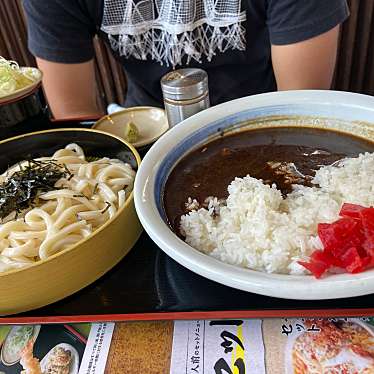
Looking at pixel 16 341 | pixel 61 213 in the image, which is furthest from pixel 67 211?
pixel 16 341

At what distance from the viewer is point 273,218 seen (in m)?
1.07

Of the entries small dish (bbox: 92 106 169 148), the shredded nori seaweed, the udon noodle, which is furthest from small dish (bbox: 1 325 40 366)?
small dish (bbox: 92 106 169 148)

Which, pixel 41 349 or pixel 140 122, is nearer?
pixel 41 349

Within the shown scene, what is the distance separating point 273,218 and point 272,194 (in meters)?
0.08

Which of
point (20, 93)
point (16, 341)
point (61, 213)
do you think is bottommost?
point (16, 341)

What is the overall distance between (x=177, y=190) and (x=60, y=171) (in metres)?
0.40

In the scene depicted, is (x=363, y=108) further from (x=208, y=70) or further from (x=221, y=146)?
(x=208, y=70)

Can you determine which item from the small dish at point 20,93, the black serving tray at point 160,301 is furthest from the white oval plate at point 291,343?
the small dish at point 20,93

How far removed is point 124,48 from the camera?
199 cm

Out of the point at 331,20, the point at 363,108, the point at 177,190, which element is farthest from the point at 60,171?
the point at 331,20

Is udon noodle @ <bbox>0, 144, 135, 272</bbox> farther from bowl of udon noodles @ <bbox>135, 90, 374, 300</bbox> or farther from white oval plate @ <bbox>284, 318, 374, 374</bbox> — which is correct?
white oval plate @ <bbox>284, 318, 374, 374</bbox>

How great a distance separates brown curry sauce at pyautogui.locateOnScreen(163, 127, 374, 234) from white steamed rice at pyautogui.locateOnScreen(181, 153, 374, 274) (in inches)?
Result: 2.1

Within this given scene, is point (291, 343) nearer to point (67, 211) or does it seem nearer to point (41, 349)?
point (41, 349)

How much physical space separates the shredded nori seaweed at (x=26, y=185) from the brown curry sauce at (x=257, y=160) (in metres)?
0.37
